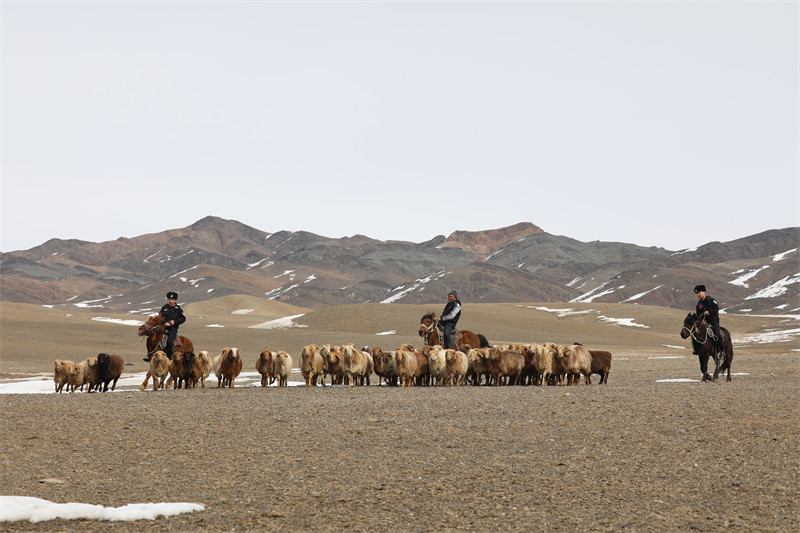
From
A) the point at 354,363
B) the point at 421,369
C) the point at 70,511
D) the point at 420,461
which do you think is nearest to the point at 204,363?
the point at 354,363

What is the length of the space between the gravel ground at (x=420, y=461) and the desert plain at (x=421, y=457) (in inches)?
1.2

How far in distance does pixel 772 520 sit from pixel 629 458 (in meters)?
2.58

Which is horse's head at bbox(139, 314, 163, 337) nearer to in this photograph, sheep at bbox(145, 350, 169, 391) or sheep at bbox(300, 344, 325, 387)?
sheep at bbox(145, 350, 169, 391)

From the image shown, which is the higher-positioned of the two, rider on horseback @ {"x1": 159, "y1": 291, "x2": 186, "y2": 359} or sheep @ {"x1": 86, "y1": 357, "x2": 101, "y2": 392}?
rider on horseback @ {"x1": 159, "y1": 291, "x2": 186, "y2": 359}

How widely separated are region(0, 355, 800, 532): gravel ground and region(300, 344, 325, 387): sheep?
4911 millimetres

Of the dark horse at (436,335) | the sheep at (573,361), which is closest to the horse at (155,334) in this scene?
the dark horse at (436,335)

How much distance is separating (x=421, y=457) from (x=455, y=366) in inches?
416

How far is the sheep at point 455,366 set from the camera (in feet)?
67.7

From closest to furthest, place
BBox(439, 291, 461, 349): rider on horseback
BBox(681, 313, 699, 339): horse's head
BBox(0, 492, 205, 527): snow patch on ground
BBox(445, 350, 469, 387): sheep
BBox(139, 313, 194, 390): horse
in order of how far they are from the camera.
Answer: BBox(0, 492, 205, 527): snow patch on ground → BBox(139, 313, 194, 390): horse → BBox(681, 313, 699, 339): horse's head → BBox(445, 350, 469, 387): sheep → BBox(439, 291, 461, 349): rider on horseback

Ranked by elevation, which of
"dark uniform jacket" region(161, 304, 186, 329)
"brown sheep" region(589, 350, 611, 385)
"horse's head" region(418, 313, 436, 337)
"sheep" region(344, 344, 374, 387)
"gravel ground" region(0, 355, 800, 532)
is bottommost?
"gravel ground" region(0, 355, 800, 532)

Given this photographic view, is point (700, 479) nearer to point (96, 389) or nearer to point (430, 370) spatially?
point (430, 370)

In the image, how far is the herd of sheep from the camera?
779 inches

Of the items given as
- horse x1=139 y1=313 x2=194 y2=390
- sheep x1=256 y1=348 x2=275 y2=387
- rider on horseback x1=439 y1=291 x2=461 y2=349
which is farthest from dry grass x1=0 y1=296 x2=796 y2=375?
sheep x1=256 y1=348 x2=275 y2=387

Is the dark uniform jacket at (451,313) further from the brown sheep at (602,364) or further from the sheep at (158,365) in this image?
the sheep at (158,365)
